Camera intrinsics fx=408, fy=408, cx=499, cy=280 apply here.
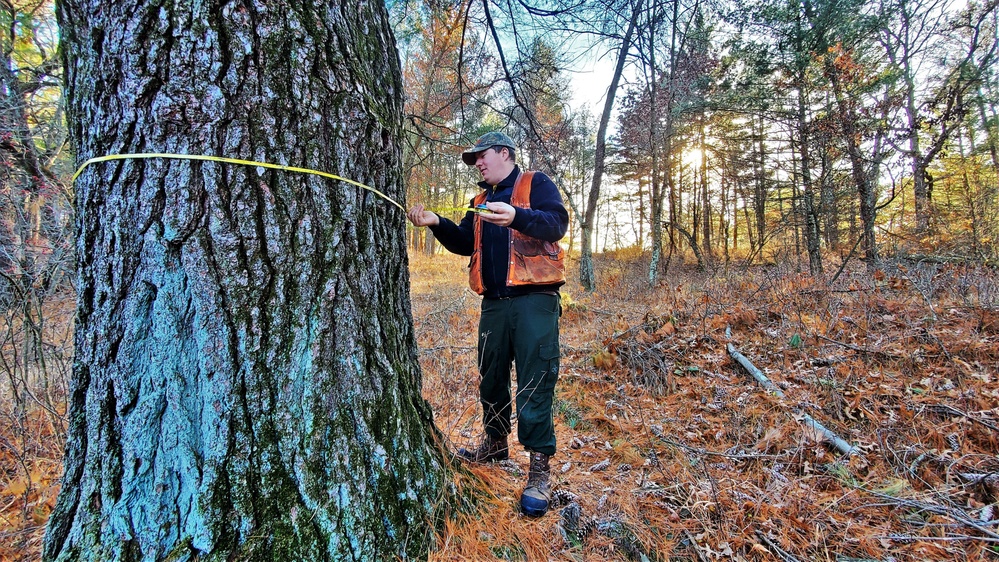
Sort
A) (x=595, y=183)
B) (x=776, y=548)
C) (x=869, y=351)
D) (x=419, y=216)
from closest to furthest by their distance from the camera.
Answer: (x=776, y=548)
(x=419, y=216)
(x=869, y=351)
(x=595, y=183)

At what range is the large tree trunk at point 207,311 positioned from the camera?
1.21 m

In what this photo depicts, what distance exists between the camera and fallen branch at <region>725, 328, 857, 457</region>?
2.61 m

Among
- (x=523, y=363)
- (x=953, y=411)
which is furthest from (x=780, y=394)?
(x=523, y=363)

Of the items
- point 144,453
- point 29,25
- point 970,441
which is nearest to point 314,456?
point 144,453

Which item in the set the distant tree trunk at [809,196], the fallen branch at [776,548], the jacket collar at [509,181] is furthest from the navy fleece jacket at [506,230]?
the distant tree trunk at [809,196]

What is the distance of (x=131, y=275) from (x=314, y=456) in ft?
2.58

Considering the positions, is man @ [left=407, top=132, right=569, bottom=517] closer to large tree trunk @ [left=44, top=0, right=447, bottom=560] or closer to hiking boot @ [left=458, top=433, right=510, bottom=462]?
hiking boot @ [left=458, top=433, right=510, bottom=462]

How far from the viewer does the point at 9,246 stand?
3422mm

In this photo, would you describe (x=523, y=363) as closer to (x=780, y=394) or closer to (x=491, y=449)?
Result: (x=491, y=449)

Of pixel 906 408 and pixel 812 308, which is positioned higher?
pixel 812 308

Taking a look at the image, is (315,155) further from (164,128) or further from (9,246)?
(9,246)

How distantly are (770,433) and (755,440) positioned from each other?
11 cm

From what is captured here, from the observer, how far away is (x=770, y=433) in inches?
112

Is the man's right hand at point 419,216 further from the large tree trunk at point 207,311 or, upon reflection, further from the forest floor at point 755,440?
the forest floor at point 755,440
